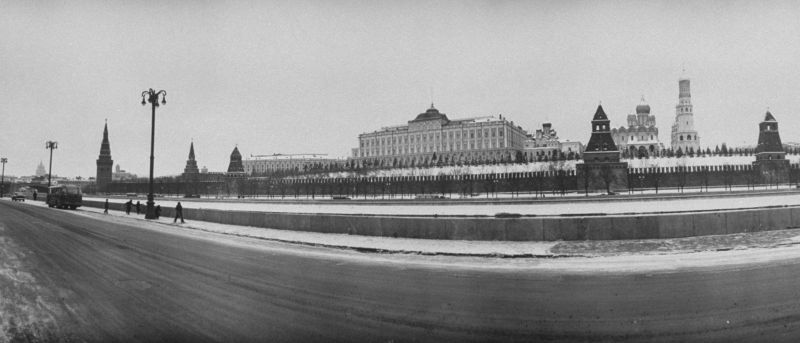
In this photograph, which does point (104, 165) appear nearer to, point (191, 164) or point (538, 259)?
point (191, 164)

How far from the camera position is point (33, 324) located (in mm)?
5391

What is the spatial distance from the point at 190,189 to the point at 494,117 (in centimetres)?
8166

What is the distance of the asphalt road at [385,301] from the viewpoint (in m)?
5.09

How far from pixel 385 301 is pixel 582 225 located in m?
8.41

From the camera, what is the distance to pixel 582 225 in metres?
13.1

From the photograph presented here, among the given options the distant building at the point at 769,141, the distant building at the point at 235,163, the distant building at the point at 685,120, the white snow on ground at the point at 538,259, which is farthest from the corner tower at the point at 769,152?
the distant building at the point at 235,163

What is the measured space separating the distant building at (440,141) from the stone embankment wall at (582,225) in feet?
351

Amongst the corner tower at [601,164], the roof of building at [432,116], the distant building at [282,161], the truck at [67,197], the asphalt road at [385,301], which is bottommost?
the asphalt road at [385,301]

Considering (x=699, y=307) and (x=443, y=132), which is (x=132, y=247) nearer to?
(x=699, y=307)

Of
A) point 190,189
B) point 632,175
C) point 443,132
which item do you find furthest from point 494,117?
point 190,189

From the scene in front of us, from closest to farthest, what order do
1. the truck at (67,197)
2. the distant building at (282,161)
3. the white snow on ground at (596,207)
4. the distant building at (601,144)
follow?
the white snow on ground at (596,207)
the truck at (67,197)
the distant building at (601,144)
the distant building at (282,161)

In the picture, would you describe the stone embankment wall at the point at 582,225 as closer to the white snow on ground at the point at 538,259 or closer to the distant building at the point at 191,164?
the white snow on ground at the point at 538,259

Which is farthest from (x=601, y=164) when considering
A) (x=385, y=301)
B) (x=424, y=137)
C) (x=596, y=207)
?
(x=424, y=137)

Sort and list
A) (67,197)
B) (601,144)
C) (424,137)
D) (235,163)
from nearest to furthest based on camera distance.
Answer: (67,197) < (601,144) < (235,163) < (424,137)
